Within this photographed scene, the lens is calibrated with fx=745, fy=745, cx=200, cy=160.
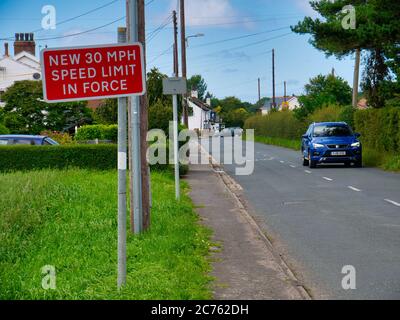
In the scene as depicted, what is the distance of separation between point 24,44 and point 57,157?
63.3 metres

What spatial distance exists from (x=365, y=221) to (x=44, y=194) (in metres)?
6.66

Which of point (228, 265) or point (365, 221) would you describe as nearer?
point (228, 265)

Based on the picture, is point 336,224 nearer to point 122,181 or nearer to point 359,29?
point 122,181

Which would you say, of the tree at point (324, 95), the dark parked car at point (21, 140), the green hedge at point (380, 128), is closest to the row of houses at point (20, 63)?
the tree at point (324, 95)

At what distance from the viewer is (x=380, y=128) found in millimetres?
30531

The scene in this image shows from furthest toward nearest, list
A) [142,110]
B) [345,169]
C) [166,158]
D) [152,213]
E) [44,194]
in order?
[345,169]
[166,158]
[44,194]
[152,213]
[142,110]

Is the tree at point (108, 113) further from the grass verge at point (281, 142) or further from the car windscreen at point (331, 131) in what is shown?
the grass verge at point (281, 142)

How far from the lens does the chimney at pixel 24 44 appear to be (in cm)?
8294

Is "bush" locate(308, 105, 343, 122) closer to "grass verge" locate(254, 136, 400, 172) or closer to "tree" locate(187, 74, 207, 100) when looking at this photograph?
"grass verge" locate(254, 136, 400, 172)

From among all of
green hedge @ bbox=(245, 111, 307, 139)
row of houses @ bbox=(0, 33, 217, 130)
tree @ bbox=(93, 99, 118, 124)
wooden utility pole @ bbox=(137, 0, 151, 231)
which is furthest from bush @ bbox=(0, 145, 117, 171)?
row of houses @ bbox=(0, 33, 217, 130)

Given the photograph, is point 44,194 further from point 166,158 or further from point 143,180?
point 166,158

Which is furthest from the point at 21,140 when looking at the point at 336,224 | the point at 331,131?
the point at 336,224

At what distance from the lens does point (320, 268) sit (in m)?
9.09

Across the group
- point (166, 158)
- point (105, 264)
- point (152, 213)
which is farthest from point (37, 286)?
point (166, 158)
